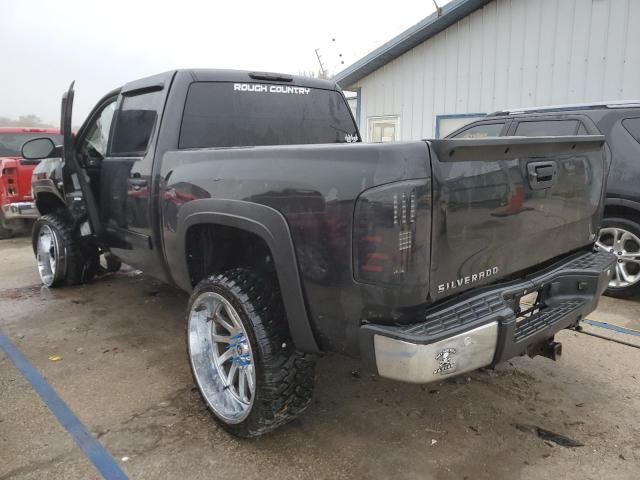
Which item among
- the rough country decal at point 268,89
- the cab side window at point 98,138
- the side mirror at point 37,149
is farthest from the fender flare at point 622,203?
the side mirror at point 37,149

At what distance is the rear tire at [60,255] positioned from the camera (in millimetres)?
5047

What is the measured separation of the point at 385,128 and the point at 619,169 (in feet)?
23.0

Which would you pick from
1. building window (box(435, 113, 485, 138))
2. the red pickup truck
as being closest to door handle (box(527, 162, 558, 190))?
the red pickup truck

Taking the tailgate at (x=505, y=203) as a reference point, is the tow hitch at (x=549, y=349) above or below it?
below

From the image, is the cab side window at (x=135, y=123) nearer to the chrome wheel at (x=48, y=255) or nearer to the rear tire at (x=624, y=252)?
the chrome wheel at (x=48, y=255)

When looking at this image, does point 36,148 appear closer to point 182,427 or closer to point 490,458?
point 182,427

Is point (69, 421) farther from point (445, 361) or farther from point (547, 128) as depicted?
point (547, 128)

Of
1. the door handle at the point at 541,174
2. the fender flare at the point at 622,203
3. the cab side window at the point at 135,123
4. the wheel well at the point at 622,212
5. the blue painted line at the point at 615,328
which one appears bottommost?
the blue painted line at the point at 615,328

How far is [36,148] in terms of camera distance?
4.60 m

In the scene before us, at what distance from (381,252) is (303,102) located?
241cm

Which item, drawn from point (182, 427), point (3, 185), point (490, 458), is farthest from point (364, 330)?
point (3, 185)

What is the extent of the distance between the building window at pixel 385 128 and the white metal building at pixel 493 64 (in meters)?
0.02

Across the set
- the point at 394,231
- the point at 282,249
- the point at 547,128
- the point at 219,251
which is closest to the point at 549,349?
the point at 394,231

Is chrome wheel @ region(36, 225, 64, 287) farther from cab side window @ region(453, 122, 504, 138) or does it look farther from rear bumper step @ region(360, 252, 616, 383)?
→ cab side window @ region(453, 122, 504, 138)
